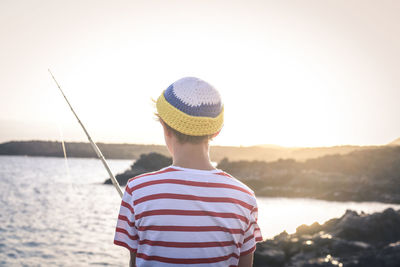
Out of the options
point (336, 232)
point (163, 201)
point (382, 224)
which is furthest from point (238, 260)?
point (382, 224)

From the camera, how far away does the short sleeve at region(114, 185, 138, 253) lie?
1.61 m

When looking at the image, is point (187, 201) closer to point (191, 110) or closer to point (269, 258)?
point (191, 110)

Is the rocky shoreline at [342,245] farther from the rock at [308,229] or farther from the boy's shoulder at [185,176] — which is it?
the boy's shoulder at [185,176]

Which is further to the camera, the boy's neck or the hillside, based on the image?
the hillside

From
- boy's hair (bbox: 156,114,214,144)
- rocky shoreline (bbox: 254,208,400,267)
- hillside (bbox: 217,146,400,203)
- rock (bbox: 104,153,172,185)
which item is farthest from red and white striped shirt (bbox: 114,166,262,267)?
rock (bbox: 104,153,172,185)

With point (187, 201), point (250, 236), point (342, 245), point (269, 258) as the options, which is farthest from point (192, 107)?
point (342, 245)

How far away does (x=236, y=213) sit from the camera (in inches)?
65.4

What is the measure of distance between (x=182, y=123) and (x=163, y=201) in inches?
14.9

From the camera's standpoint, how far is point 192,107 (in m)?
1.61

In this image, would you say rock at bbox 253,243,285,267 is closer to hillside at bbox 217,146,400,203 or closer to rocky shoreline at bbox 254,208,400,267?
rocky shoreline at bbox 254,208,400,267

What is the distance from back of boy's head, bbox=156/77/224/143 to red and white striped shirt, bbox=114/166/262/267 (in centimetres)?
19

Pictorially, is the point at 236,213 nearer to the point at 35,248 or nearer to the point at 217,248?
the point at 217,248

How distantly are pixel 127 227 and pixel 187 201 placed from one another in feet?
1.12

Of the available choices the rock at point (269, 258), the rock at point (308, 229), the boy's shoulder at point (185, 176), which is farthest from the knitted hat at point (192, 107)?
the rock at point (308, 229)
